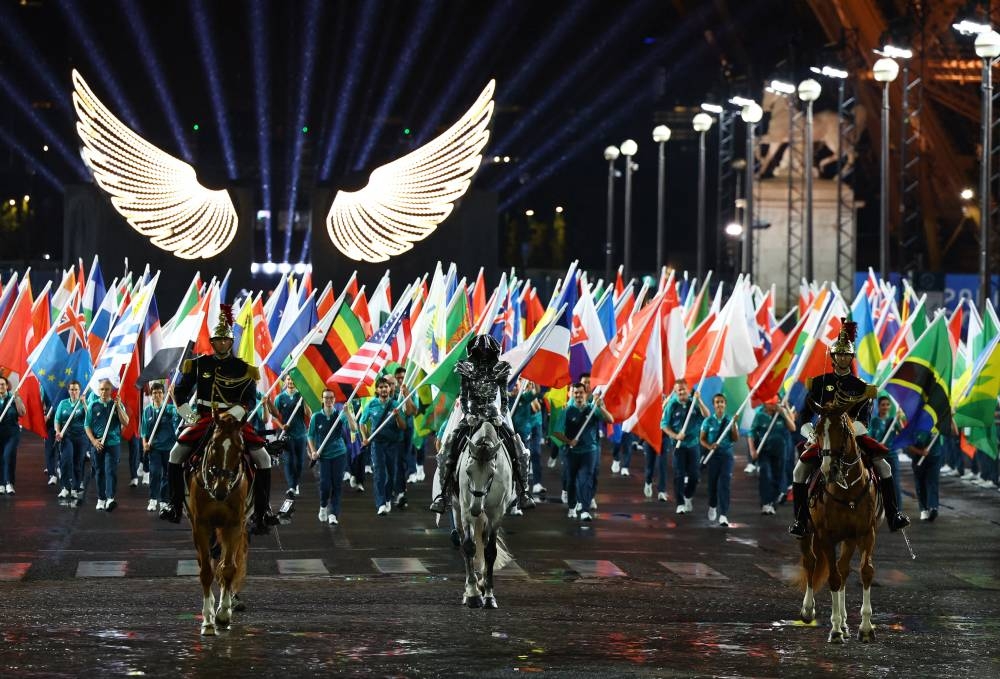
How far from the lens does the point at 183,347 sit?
22.4m

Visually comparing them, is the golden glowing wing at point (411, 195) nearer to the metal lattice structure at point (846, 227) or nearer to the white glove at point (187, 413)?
the metal lattice structure at point (846, 227)

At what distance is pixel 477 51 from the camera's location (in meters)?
58.5

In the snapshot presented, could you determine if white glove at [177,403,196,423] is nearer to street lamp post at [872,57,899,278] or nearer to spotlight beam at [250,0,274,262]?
street lamp post at [872,57,899,278]

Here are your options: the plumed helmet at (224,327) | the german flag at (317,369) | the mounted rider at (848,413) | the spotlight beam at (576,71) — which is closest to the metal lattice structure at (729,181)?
the spotlight beam at (576,71)

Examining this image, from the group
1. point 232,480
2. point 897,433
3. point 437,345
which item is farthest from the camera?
point 437,345

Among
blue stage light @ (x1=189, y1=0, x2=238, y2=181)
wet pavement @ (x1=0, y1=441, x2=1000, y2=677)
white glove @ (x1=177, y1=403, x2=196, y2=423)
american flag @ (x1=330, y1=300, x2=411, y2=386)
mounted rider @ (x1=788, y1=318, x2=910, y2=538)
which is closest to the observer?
wet pavement @ (x1=0, y1=441, x2=1000, y2=677)

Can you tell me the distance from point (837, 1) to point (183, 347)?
37696mm

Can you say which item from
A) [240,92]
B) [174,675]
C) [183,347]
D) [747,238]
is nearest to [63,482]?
[183,347]

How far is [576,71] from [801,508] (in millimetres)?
65304

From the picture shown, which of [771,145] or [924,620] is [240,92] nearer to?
[771,145]

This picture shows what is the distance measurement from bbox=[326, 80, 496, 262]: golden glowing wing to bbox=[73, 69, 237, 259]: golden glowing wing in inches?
118

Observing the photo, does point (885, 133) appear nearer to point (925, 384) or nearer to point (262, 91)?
point (925, 384)

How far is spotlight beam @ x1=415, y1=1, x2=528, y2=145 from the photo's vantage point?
2132 inches

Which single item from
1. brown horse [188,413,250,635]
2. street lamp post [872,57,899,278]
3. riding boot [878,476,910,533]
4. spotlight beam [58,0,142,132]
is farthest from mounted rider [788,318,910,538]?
spotlight beam [58,0,142,132]
